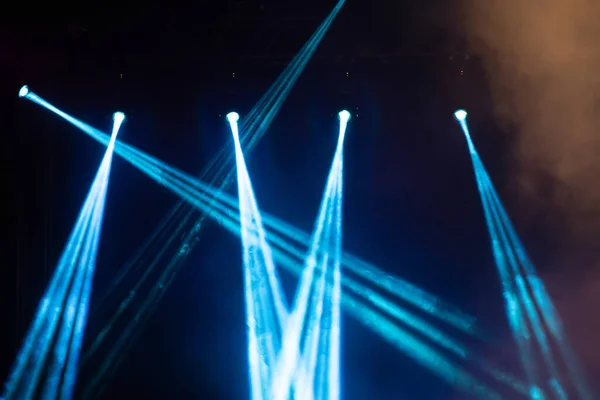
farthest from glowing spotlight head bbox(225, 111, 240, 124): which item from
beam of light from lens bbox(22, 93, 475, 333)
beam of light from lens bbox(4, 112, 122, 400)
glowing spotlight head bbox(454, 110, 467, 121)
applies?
glowing spotlight head bbox(454, 110, 467, 121)

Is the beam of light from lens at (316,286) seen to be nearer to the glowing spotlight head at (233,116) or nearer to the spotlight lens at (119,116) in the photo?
the glowing spotlight head at (233,116)

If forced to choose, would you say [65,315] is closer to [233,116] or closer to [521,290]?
[233,116]

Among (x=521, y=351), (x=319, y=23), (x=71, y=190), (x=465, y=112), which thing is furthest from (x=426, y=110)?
(x=71, y=190)

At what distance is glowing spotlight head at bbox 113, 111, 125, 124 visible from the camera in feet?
16.0

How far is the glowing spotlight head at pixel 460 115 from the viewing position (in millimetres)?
4742

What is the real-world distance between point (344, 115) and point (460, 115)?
1.05m

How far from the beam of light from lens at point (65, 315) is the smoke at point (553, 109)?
3541mm

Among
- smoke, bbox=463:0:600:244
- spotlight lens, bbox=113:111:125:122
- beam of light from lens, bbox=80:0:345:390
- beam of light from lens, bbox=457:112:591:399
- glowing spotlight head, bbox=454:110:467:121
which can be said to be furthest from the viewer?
spotlight lens, bbox=113:111:125:122

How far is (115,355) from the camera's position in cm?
449

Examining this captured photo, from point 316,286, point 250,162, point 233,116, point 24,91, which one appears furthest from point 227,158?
point 24,91

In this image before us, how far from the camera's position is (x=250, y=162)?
4.85m

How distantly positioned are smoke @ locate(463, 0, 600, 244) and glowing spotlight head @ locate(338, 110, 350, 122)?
1198mm

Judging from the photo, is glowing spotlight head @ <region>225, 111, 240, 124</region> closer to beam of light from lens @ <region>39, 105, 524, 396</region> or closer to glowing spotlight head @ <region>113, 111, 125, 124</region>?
beam of light from lens @ <region>39, 105, 524, 396</region>

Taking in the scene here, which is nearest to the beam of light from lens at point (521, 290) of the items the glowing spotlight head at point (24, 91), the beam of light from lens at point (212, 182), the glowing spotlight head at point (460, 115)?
the glowing spotlight head at point (460, 115)
